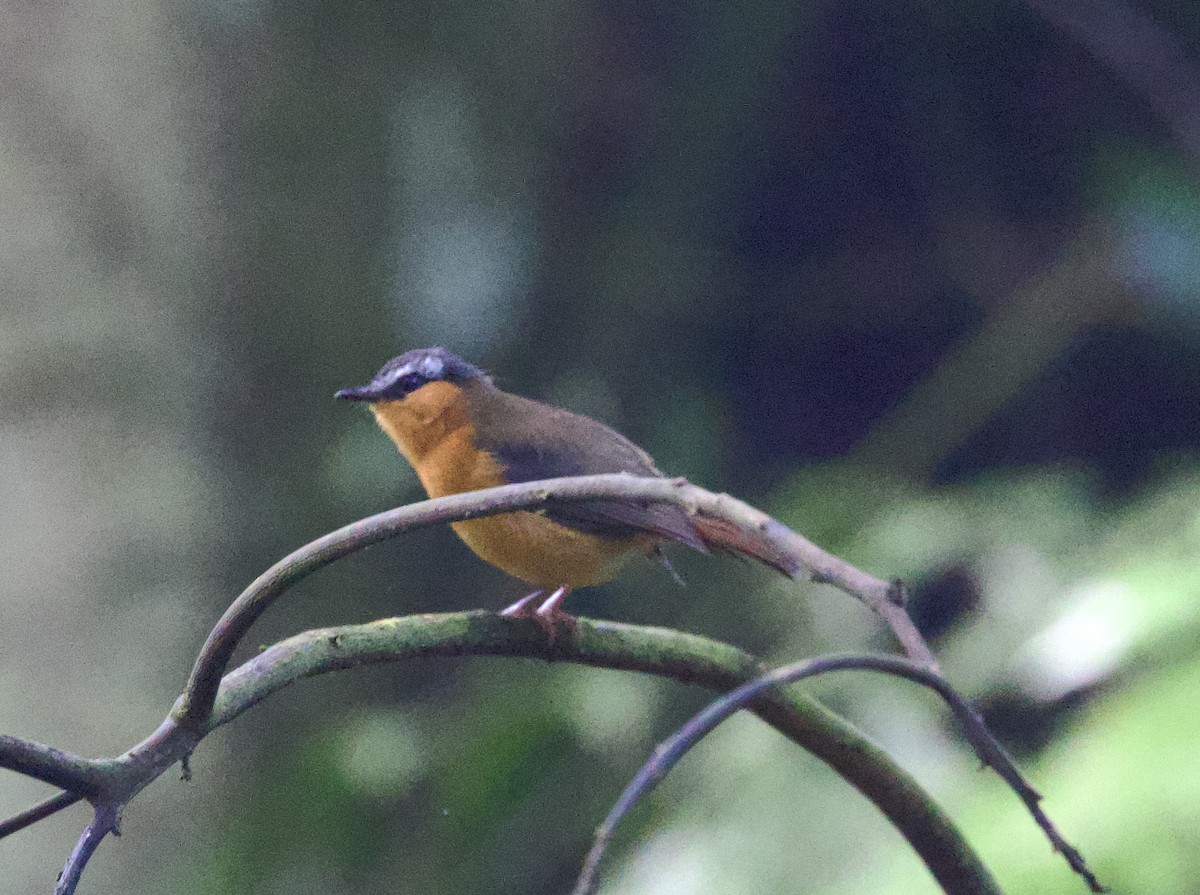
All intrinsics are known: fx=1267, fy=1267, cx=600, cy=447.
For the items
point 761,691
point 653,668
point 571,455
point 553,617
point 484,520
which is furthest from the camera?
point 571,455

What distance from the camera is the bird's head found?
3.47ft

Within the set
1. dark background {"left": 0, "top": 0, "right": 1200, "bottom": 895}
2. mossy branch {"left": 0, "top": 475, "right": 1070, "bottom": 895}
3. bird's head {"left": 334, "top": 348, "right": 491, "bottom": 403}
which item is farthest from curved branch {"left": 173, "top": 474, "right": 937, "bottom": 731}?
dark background {"left": 0, "top": 0, "right": 1200, "bottom": 895}

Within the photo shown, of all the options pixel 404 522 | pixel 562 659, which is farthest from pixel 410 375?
pixel 404 522

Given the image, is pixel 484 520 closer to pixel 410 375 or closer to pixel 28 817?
pixel 410 375

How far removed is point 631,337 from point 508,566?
0.98 meters

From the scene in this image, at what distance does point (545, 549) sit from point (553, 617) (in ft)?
0.58

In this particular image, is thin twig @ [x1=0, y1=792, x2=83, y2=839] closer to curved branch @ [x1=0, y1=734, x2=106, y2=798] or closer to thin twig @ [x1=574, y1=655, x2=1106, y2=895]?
curved branch @ [x1=0, y1=734, x2=106, y2=798]

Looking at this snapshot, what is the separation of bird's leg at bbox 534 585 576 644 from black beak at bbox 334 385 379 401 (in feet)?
0.72

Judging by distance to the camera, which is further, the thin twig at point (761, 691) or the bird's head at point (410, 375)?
the bird's head at point (410, 375)

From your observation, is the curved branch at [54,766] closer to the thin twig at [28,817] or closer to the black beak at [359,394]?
the thin twig at [28,817]

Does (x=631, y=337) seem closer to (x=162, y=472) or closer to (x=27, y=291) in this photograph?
(x=162, y=472)

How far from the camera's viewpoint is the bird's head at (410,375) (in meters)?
1.06

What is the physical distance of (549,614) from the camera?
841 mm

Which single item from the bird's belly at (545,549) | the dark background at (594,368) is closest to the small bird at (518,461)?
the bird's belly at (545,549)
